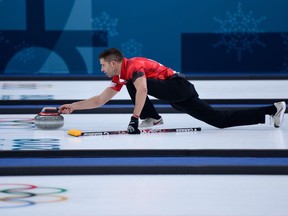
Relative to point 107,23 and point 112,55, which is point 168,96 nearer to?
point 112,55

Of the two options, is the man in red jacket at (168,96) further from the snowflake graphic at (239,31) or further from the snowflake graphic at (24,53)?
the snowflake graphic at (24,53)

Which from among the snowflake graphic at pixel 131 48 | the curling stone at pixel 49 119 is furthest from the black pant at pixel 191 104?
the snowflake graphic at pixel 131 48

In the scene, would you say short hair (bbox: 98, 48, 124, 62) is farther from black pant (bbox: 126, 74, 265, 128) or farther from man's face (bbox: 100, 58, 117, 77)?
black pant (bbox: 126, 74, 265, 128)

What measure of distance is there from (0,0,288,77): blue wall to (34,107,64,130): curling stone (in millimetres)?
5333

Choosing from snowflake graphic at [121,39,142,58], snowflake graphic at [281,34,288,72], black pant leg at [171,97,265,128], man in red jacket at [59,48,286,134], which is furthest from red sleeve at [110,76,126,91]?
snowflake graphic at [281,34,288,72]

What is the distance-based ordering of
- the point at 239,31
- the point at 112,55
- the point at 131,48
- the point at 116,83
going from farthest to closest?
the point at 239,31 < the point at 131,48 < the point at 116,83 < the point at 112,55

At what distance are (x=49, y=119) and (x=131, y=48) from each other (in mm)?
5404

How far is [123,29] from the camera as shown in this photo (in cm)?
1042

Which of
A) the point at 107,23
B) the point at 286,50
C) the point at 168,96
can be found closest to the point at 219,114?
the point at 168,96

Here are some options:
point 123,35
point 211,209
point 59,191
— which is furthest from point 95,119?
point 123,35

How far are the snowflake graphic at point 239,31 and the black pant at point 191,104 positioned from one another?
215 inches

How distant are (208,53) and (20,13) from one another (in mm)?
2816

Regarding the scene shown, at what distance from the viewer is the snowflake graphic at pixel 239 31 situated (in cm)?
1045

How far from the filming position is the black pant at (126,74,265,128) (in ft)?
16.5
